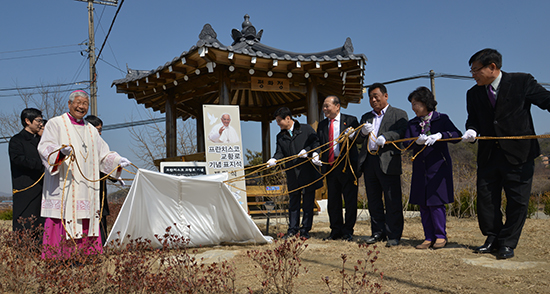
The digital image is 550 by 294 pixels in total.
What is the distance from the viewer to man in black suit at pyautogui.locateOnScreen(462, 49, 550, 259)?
10.8ft

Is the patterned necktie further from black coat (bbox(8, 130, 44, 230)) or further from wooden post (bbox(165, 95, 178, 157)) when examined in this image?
wooden post (bbox(165, 95, 178, 157))

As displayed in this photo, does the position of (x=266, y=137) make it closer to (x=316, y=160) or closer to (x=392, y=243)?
(x=316, y=160)

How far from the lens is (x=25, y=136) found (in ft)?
A: 13.4

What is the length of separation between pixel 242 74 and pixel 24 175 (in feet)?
14.4

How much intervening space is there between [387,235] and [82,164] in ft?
10.6

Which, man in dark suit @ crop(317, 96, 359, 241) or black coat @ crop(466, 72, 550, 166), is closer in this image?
black coat @ crop(466, 72, 550, 166)

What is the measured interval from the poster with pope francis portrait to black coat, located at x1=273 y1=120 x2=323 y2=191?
50.7 inches

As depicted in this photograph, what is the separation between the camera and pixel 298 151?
5.02 m

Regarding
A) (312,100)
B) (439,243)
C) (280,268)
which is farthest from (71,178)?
(312,100)

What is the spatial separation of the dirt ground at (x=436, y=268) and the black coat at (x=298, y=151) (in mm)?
859

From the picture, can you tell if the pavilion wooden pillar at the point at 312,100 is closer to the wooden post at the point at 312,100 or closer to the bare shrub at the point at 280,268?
the wooden post at the point at 312,100

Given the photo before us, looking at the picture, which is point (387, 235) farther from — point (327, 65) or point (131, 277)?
point (327, 65)

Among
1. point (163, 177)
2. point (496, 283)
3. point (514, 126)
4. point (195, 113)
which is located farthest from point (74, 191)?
point (195, 113)

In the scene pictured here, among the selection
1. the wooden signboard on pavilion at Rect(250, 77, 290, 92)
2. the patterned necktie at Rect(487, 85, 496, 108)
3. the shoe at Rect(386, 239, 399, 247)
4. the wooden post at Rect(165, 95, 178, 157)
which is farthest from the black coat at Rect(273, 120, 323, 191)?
the wooden post at Rect(165, 95, 178, 157)
